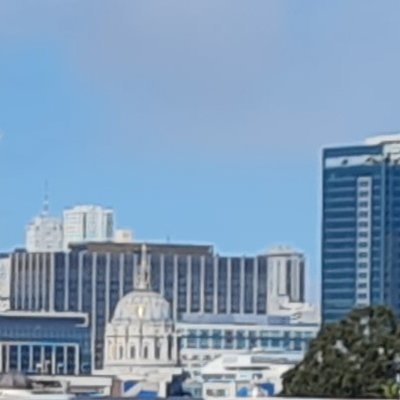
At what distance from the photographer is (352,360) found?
99750mm

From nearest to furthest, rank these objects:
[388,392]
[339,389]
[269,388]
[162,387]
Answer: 1. [388,392]
2. [339,389]
3. [269,388]
4. [162,387]

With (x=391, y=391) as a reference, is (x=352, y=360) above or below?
above

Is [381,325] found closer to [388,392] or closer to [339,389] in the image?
[339,389]

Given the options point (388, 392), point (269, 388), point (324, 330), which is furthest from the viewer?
point (269, 388)

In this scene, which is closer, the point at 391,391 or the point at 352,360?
the point at 391,391

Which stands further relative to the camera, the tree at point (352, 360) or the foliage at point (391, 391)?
the tree at point (352, 360)

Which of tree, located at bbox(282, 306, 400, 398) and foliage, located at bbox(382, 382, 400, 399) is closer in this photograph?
foliage, located at bbox(382, 382, 400, 399)

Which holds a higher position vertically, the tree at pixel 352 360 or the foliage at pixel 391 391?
the tree at pixel 352 360

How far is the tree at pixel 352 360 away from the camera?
96.6m

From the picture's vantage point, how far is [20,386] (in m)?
87.2

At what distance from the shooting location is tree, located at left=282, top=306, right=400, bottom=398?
96562mm

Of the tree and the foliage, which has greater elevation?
the tree

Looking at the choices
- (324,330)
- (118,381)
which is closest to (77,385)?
(118,381)

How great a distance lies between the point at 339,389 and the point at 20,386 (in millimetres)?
13287
